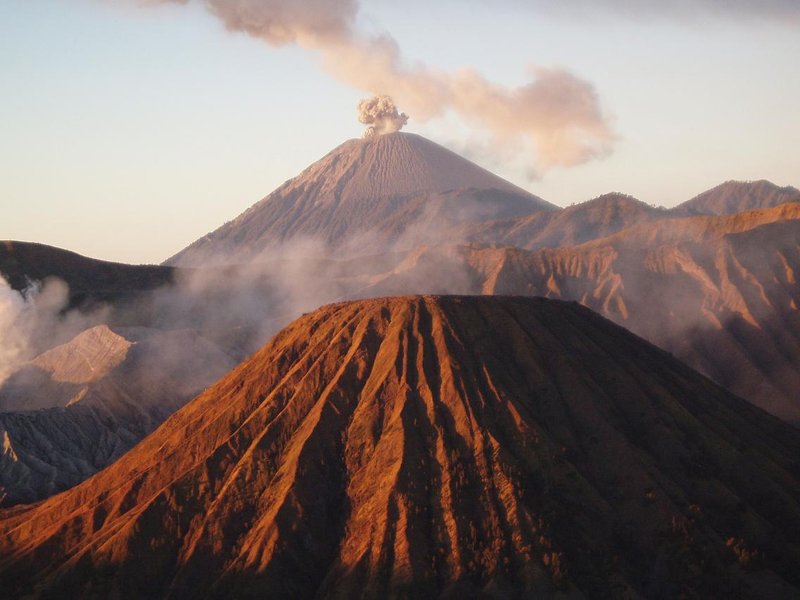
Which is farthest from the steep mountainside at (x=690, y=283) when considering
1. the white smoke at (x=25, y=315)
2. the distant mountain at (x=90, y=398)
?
the distant mountain at (x=90, y=398)

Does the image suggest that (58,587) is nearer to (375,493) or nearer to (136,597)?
(136,597)

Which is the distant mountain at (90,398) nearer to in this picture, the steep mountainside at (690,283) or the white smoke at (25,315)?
the white smoke at (25,315)

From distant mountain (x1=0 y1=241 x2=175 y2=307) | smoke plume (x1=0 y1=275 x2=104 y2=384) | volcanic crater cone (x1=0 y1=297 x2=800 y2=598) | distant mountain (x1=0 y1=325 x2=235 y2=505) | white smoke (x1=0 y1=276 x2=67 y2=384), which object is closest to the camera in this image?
volcanic crater cone (x1=0 y1=297 x2=800 y2=598)

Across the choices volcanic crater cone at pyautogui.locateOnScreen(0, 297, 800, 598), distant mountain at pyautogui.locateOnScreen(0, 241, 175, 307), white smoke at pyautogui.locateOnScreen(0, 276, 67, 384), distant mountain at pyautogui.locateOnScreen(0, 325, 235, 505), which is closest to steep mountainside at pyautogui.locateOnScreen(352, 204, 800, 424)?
distant mountain at pyautogui.locateOnScreen(0, 241, 175, 307)

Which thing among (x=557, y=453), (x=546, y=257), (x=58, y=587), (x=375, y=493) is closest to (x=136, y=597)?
(x=58, y=587)

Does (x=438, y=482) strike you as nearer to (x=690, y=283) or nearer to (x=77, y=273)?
(x=690, y=283)

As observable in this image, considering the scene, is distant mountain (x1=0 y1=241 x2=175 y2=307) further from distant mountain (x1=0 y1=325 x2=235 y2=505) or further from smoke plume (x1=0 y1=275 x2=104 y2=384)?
distant mountain (x1=0 y1=325 x2=235 y2=505)
